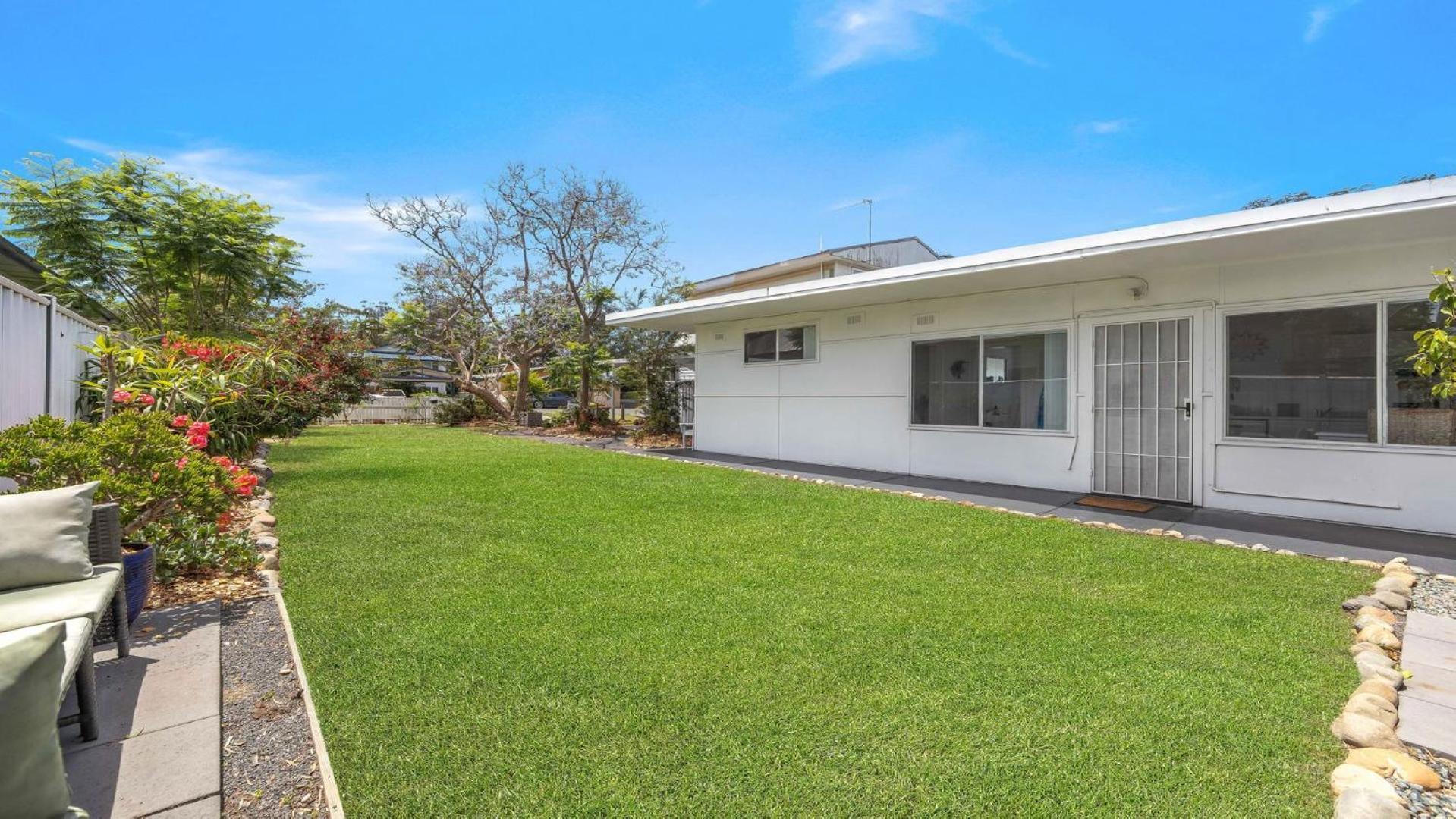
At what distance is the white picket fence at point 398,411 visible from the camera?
2331 centimetres

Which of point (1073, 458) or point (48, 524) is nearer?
point (48, 524)

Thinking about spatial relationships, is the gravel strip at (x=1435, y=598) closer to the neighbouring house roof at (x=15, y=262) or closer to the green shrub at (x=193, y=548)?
the green shrub at (x=193, y=548)

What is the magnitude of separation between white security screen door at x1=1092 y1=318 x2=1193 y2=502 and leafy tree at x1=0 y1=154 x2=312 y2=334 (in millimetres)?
11352

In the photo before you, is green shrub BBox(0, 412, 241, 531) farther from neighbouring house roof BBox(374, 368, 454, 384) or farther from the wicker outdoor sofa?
neighbouring house roof BBox(374, 368, 454, 384)

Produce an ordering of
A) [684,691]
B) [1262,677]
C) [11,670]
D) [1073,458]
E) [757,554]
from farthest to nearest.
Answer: [1073,458] → [757,554] → [1262,677] → [684,691] → [11,670]

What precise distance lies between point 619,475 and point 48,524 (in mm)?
6110

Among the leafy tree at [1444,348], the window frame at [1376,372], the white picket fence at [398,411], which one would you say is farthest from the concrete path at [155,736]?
the white picket fence at [398,411]

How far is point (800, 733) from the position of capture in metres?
2.23

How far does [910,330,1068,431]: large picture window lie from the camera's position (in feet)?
25.3

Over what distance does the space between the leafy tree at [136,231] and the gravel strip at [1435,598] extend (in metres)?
12.5

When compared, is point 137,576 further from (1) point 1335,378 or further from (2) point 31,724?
(1) point 1335,378

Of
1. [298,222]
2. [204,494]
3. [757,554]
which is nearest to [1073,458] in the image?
[757,554]

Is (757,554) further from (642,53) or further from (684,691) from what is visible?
(642,53)

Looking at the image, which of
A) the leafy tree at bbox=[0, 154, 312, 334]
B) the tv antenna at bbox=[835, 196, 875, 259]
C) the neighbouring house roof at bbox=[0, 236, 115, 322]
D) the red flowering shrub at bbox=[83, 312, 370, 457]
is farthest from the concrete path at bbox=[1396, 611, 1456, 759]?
the tv antenna at bbox=[835, 196, 875, 259]
